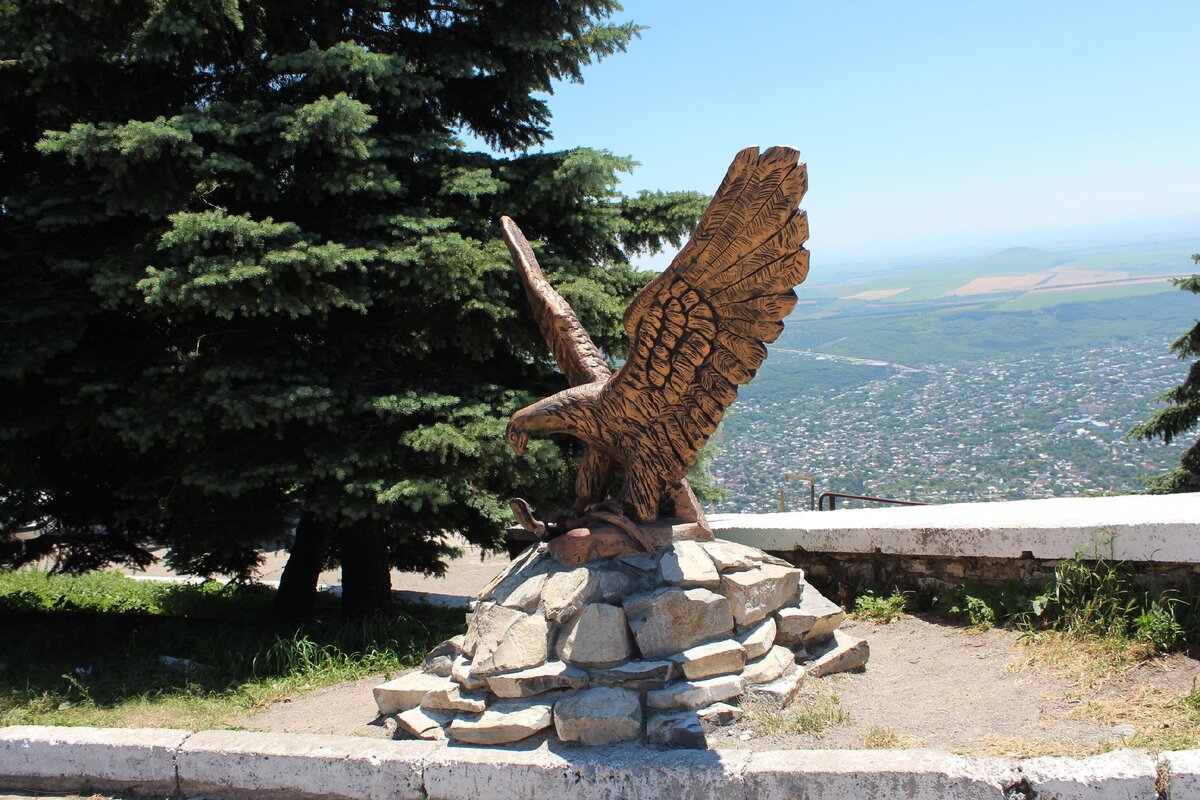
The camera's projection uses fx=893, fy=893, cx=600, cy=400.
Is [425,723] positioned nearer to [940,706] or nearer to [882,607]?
[940,706]

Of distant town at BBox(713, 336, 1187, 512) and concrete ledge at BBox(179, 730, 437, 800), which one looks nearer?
concrete ledge at BBox(179, 730, 437, 800)

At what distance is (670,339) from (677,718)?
177cm

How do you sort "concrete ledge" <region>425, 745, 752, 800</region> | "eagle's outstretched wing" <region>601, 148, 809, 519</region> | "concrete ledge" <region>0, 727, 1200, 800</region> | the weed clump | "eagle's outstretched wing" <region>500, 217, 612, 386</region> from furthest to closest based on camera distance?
the weed clump, "eagle's outstretched wing" <region>500, 217, 612, 386</region>, "concrete ledge" <region>425, 745, 752, 800</region>, "eagle's outstretched wing" <region>601, 148, 809, 519</region>, "concrete ledge" <region>0, 727, 1200, 800</region>

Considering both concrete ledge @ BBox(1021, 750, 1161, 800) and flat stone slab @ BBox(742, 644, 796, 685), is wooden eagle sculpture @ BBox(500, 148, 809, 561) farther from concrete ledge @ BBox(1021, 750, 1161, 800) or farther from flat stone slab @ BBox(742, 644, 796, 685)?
concrete ledge @ BBox(1021, 750, 1161, 800)

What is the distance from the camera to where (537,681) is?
4305mm

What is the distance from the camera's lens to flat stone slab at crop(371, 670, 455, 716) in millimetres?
4602

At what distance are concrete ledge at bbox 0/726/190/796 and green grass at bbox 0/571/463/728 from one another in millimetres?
449

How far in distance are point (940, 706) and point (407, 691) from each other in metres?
2.68

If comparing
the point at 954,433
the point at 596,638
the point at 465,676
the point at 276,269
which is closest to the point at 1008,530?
the point at 596,638

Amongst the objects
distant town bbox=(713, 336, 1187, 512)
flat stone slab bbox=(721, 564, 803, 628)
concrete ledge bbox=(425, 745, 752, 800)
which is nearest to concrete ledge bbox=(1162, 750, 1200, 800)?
concrete ledge bbox=(425, 745, 752, 800)

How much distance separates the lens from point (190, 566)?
24.6 ft

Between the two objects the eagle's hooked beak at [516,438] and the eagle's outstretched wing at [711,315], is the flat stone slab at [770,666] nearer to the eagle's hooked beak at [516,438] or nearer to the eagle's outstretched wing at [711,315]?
the eagle's outstretched wing at [711,315]

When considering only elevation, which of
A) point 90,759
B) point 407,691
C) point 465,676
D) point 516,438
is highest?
point 516,438

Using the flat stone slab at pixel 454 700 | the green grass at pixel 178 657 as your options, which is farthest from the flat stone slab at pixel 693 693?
the green grass at pixel 178 657
